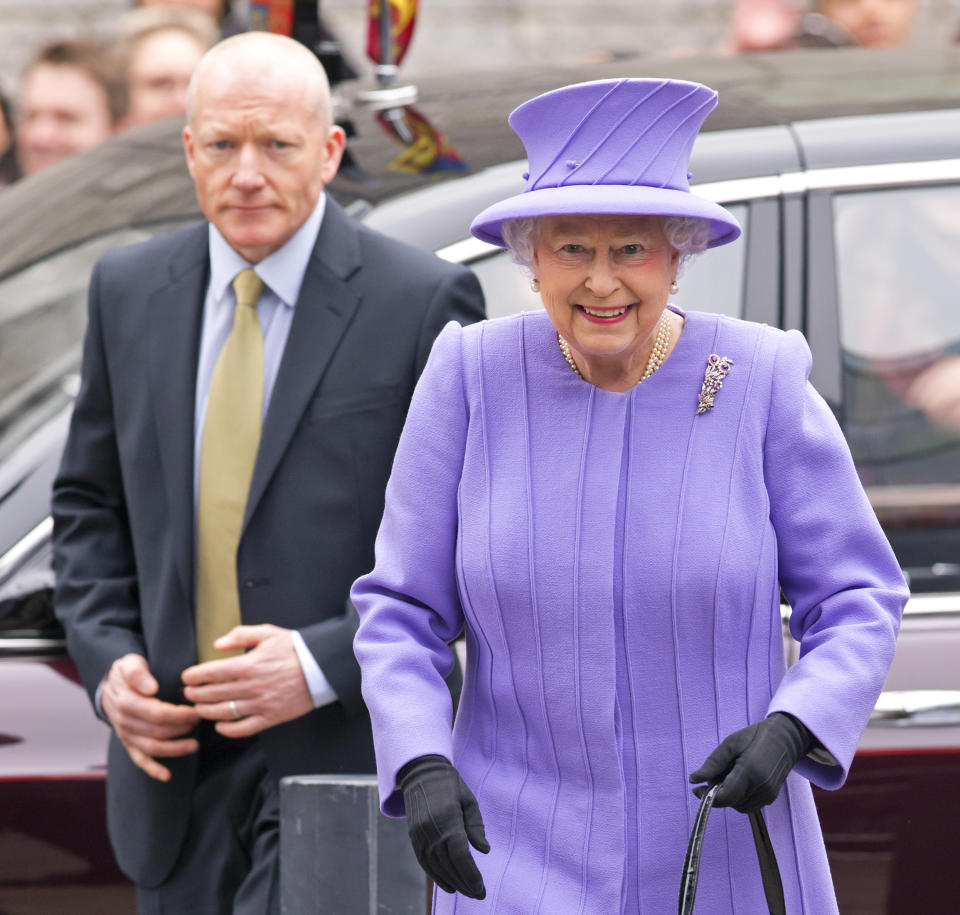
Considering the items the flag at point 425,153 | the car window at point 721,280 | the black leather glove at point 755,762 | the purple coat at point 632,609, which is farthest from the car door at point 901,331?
the black leather glove at point 755,762

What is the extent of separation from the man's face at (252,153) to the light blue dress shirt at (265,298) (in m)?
0.04

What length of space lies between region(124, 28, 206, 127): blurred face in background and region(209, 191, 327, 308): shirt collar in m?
2.09

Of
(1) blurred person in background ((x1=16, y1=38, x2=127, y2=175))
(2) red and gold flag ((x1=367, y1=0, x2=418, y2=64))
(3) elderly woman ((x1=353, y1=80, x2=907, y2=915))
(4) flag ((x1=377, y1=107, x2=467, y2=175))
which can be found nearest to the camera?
(3) elderly woman ((x1=353, y1=80, x2=907, y2=915))

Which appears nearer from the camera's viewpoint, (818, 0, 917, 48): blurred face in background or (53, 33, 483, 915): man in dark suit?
(53, 33, 483, 915): man in dark suit

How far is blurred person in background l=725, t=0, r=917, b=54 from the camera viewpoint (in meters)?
4.91

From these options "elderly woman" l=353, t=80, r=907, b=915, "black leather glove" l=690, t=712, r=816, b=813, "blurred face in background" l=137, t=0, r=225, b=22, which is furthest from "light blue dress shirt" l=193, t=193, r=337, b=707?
"blurred face in background" l=137, t=0, r=225, b=22

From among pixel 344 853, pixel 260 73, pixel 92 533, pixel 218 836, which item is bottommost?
pixel 218 836

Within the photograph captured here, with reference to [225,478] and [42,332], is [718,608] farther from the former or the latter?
[42,332]


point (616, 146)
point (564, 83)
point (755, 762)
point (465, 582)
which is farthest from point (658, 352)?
point (564, 83)

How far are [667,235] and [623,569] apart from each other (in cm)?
40

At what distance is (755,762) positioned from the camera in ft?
6.25

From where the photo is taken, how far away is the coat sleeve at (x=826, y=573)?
1985 millimetres

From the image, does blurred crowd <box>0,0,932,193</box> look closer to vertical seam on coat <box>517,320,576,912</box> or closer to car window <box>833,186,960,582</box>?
car window <box>833,186,960,582</box>

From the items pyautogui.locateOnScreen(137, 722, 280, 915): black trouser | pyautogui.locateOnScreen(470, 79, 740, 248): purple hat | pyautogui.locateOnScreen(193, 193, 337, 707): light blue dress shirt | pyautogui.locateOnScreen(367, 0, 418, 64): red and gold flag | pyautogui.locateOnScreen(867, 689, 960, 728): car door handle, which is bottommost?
pyautogui.locateOnScreen(137, 722, 280, 915): black trouser
